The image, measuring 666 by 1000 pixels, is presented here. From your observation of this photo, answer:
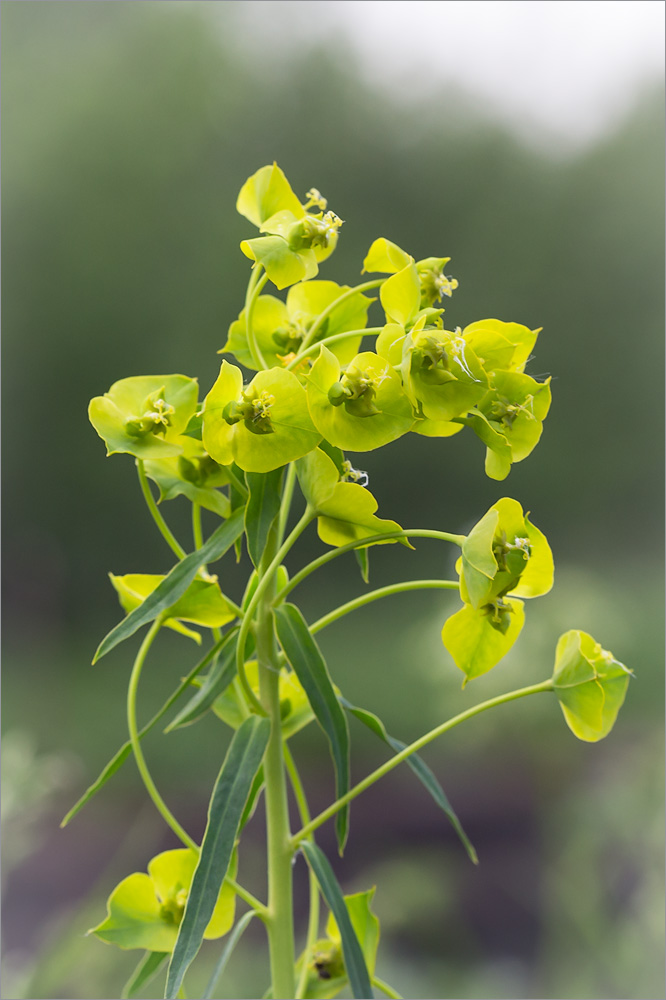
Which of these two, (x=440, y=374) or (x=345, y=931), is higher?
(x=440, y=374)

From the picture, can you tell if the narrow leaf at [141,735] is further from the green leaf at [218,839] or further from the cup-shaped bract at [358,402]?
the cup-shaped bract at [358,402]

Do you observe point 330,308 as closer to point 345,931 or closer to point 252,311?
point 252,311

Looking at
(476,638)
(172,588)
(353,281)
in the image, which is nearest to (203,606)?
(172,588)

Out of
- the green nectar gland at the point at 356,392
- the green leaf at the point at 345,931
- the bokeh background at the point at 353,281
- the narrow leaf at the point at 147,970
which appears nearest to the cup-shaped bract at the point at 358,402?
the green nectar gland at the point at 356,392

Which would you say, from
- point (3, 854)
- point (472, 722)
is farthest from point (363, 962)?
point (472, 722)

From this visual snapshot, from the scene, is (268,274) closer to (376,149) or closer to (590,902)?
(590,902)

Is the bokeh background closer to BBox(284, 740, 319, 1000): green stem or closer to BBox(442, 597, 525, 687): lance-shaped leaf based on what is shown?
BBox(284, 740, 319, 1000): green stem

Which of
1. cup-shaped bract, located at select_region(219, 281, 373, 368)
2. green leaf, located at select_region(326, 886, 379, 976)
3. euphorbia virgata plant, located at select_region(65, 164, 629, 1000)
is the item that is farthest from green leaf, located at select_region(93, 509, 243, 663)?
green leaf, located at select_region(326, 886, 379, 976)
